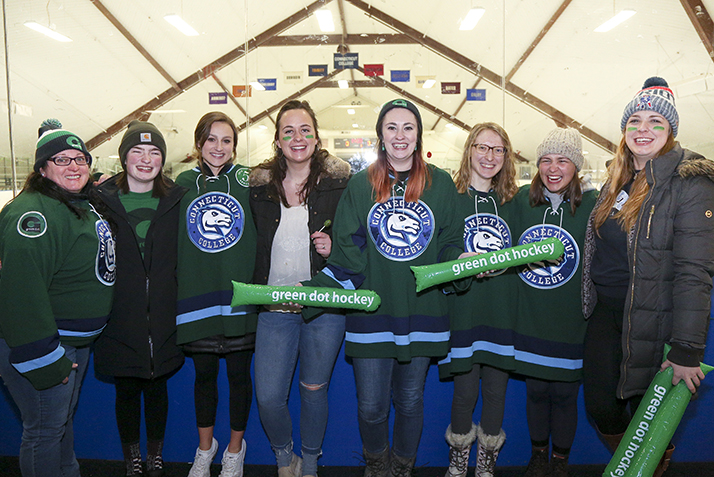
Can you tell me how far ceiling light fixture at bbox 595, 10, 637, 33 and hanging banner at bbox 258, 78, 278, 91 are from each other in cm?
378

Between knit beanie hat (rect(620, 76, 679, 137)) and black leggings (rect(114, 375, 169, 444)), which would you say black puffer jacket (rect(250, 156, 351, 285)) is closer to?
black leggings (rect(114, 375, 169, 444))

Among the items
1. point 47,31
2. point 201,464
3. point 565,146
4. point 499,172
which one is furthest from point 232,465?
point 47,31

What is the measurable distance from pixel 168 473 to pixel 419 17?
4804mm

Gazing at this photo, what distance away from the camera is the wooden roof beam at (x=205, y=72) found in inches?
184

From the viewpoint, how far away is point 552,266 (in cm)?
205

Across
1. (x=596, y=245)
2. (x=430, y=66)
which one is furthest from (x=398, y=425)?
(x=430, y=66)

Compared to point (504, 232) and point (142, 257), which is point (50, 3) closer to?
point (142, 257)

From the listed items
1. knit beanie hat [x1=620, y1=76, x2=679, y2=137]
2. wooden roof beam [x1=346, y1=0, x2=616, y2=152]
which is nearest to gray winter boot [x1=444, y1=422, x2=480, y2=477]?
knit beanie hat [x1=620, y1=76, x2=679, y2=137]

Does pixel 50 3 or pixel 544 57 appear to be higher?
pixel 50 3

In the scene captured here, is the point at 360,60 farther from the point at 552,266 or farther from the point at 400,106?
the point at 552,266

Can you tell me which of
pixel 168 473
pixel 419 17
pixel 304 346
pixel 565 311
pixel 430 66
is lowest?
pixel 168 473

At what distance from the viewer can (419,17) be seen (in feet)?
15.6

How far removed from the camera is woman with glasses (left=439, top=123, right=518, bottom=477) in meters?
2.04

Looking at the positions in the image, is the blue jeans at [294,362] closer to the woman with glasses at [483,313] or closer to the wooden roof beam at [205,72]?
the woman with glasses at [483,313]
